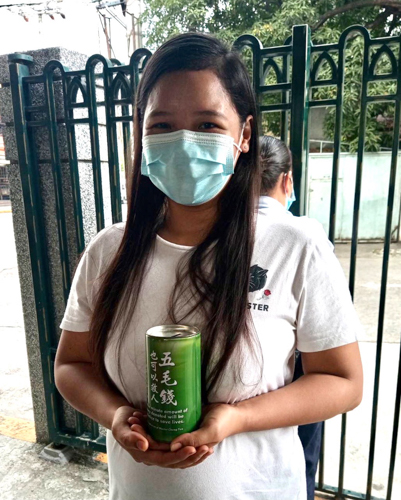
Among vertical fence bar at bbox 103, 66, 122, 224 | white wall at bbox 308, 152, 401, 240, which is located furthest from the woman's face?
white wall at bbox 308, 152, 401, 240

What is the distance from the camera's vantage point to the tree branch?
24.9 feet

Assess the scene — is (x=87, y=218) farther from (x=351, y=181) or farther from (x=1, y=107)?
(x=351, y=181)

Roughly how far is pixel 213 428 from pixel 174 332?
0.71 feet

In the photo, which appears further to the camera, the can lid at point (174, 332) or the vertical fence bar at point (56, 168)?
the vertical fence bar at point (56, 168)

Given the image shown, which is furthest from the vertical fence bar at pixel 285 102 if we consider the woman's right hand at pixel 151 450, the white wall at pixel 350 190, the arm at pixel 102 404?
the white wall at pixel 350 190

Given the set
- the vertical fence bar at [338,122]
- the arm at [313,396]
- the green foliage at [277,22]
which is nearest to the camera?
the arm at [313,396]

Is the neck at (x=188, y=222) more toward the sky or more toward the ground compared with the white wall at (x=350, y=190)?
more toward the sky

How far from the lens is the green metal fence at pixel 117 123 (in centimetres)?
167

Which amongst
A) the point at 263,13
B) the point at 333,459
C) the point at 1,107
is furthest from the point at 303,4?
the point at 333,459

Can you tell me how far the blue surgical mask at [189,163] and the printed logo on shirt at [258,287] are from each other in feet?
0.84

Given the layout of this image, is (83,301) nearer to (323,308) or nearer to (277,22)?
(323,308)

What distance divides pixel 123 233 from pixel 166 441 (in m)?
0.58

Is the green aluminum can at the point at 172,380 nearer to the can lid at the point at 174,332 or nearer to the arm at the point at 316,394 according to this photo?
the can lid at the point at 174,332

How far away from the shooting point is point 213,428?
0.87 metres
